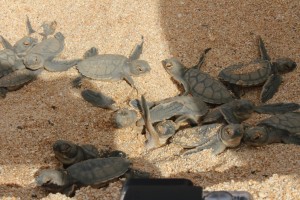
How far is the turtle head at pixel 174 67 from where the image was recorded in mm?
3143

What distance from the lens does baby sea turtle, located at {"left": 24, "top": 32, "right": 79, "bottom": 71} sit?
3.36 meters

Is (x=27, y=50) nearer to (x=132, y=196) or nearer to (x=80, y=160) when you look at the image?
(x=80, y=160)

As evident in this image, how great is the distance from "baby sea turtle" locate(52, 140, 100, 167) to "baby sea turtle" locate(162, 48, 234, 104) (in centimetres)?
86

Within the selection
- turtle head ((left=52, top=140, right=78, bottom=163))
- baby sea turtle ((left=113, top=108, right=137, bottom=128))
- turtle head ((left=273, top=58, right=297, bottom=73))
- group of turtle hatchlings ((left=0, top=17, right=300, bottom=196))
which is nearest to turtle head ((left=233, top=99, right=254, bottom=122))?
group of turtle hatchlings ((left=0, top=17, right=300, bottom=196))

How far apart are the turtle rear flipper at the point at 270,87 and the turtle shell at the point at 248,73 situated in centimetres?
4

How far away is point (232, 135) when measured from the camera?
2.44 m

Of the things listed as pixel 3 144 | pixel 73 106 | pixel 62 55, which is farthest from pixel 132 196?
pixel 62 55

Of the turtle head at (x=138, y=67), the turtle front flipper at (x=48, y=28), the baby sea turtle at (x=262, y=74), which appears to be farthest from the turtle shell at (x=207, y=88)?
the turtle front flipper at (x=48, y=28)

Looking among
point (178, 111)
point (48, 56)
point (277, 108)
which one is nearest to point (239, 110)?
point (277, 108)

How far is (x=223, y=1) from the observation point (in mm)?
3799

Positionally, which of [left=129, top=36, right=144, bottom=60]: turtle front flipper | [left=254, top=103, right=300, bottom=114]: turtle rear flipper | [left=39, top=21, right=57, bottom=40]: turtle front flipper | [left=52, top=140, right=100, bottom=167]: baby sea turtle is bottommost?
[left=52, top=140, right=100, bottom=167]: baby sea turtle

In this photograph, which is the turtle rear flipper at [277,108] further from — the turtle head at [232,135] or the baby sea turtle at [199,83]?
the turtle head at [232,135]

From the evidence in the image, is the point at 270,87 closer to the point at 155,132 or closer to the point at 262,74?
the point at 262,74

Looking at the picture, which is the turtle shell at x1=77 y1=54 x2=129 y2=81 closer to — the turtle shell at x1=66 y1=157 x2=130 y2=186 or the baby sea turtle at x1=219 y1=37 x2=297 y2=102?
the baby sea turtle at x1=219 y1=37 x2=297 y2=102
